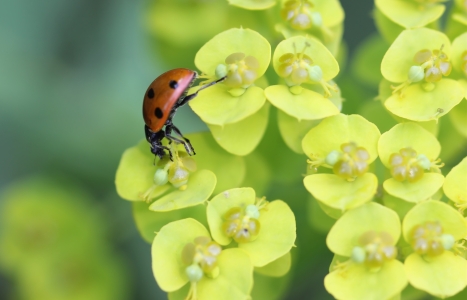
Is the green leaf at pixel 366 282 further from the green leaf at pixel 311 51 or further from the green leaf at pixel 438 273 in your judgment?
the green leaf at pixel 311 51

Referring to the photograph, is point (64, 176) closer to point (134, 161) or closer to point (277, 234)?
point (134, 161)

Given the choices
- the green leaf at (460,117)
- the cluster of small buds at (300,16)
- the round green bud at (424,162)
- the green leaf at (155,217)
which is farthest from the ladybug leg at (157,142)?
the green leaf at (460,117)

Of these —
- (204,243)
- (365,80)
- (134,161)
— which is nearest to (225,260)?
(204,243)

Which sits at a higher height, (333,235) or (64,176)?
(333,235)

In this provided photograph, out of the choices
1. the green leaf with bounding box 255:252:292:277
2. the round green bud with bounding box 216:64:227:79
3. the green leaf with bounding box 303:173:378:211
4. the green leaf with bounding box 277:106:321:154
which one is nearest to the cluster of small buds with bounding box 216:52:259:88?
the round green bud with bounding box 216:64:227:79

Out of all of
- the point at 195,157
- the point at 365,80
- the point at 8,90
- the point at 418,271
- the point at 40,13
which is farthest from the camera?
the point at 40,13

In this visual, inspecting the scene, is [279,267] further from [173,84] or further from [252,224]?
[173,84]

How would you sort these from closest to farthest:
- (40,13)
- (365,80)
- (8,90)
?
(365,80) < (8,90) < (40,13)
